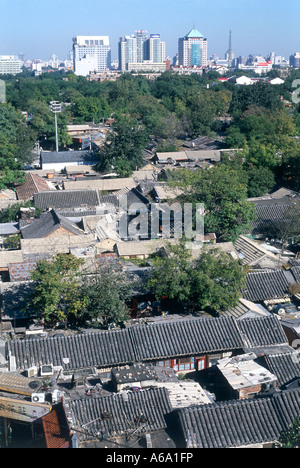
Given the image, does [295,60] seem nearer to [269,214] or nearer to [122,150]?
[122,150]

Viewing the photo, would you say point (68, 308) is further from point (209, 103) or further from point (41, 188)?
→ point (209, 103)

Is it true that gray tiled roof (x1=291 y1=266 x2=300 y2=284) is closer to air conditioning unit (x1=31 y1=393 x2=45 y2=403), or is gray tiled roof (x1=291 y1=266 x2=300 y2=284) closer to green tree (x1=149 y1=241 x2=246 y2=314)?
green tree (x1=149 y1=241 x2=246 y2=314)

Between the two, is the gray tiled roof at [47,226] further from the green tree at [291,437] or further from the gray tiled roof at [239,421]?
the green tree at [291,437]

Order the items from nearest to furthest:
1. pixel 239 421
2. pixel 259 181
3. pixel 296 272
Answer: pixel 239 421
pixel 296 272
pixel 259 181

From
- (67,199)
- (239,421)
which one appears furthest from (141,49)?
(239,421)

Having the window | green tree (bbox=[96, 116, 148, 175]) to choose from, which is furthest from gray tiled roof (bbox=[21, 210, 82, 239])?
green tree (bbox=[96, 116, 148, 175])

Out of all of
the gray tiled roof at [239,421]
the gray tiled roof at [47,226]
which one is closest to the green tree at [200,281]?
the gray tiled roof at [239,421]

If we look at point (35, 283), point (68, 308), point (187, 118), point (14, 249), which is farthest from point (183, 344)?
point (187, 118)
